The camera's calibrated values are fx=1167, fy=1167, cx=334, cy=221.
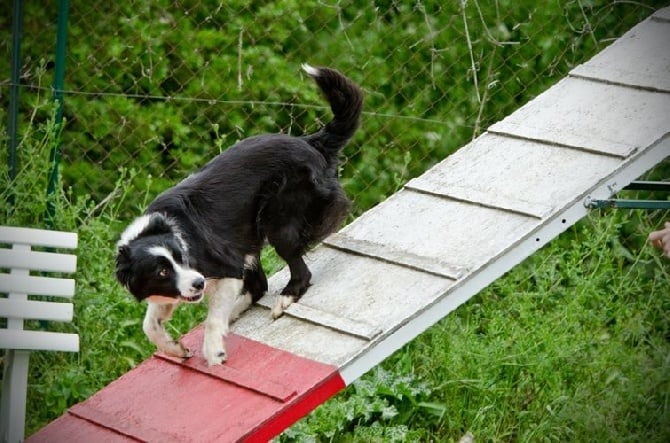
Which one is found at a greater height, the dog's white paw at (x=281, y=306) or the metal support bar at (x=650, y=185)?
the dog's white paw at (x=281, y=306)

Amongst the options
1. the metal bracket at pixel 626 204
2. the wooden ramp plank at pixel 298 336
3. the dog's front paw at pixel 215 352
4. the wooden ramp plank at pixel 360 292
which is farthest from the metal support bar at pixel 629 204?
the dog's front paw at pixel 215 352

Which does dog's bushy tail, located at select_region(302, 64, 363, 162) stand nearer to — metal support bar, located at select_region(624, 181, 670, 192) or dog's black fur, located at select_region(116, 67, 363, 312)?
dog's black fur, located at select_region(116, 67, 363, 312)

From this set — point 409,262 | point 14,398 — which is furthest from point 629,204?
Result: point 14,398

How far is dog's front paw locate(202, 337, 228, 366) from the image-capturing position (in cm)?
468

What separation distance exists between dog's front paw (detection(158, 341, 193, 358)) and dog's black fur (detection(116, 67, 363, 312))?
0.30 metres

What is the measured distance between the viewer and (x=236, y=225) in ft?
15.9

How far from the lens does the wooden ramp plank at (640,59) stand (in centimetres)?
561

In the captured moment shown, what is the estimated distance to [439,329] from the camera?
5.92 metres

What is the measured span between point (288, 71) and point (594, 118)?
1.94 metres

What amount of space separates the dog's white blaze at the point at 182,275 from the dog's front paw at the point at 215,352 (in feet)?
1.10

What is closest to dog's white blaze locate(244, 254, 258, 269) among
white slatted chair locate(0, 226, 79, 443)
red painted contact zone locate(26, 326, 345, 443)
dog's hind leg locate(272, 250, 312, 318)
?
dog's hind leg locate(272, 250, 312, 318)

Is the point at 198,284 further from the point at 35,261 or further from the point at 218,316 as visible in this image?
the point at 35,261

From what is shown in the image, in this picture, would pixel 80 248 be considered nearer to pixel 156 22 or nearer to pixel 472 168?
pixel 156 22

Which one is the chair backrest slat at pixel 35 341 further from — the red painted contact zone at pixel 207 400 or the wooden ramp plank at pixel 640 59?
the wooden ramp plank at pixel 640 59
